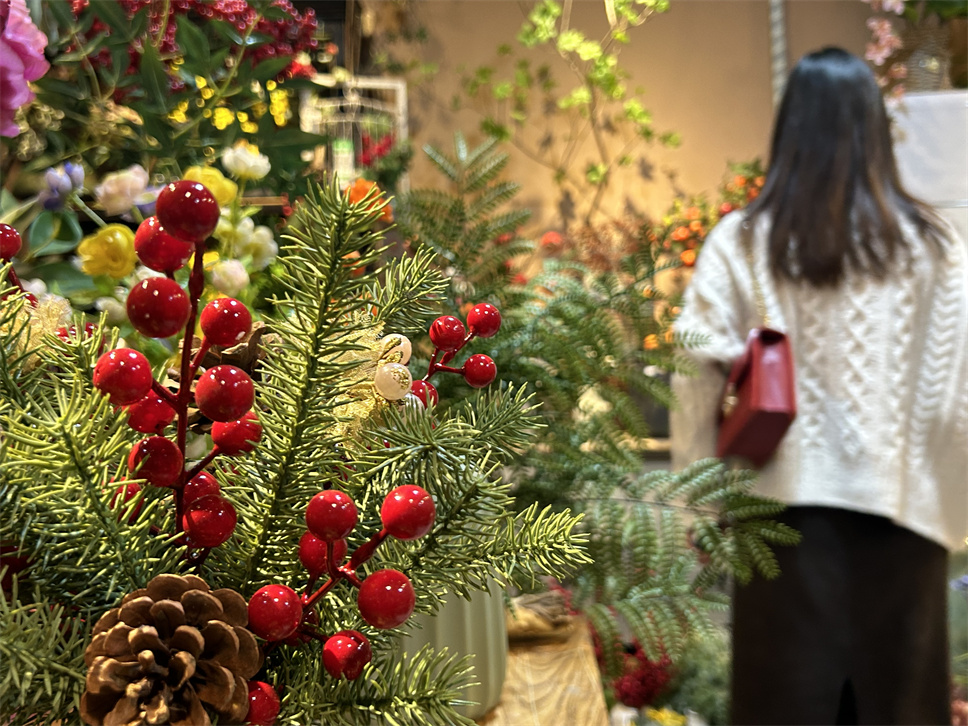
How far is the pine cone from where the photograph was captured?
16 centimetres

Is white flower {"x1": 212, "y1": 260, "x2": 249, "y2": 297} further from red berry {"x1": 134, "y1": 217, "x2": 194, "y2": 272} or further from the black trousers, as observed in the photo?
the black trousers

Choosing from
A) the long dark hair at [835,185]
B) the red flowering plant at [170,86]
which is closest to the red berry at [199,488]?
the red flowering plant at [170,86]

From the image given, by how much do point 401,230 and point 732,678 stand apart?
3.07 ft

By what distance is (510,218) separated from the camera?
43 centimetres

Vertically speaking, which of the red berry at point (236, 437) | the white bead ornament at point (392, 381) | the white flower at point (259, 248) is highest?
the white flower at point (259, 248)

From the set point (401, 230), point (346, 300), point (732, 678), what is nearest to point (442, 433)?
point (346, 300)

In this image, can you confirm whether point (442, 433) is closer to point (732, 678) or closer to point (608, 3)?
point (732, 678)

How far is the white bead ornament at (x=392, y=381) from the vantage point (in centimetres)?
20

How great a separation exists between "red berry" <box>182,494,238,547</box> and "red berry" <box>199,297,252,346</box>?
40mm

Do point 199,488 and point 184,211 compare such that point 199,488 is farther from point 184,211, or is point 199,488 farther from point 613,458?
point 613,458

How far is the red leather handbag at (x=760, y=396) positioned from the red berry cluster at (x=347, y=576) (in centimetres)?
80

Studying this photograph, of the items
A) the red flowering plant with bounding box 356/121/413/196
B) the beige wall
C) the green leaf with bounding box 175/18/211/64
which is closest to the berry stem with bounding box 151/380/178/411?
the green leaf with bounding box 175/18/211/64

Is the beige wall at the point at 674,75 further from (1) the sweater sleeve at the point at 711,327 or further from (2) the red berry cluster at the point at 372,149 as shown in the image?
(1) the sweater sleeve at the point at 711,327

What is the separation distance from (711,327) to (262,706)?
2.99ft
